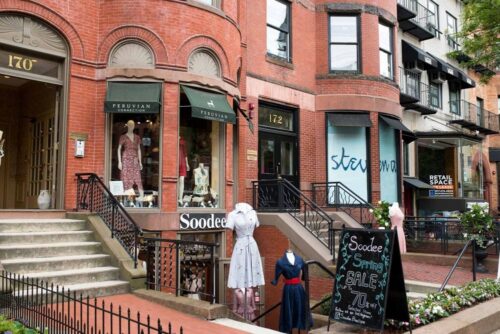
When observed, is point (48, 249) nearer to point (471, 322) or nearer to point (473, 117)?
point (471, 322)

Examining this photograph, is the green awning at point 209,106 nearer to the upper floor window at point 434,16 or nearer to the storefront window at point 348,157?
the storefront window at point 348,157

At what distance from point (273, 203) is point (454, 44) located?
672 inches

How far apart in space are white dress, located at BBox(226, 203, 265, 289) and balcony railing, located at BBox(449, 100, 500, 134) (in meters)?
17.4

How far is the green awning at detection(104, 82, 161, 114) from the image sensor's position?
33.4 feet

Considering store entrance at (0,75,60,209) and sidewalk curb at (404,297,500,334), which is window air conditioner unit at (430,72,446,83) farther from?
store entrance at (0,75,60,209)

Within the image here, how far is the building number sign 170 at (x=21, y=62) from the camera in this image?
9.62 metres

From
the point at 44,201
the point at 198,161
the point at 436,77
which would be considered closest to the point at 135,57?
the point at 198,161

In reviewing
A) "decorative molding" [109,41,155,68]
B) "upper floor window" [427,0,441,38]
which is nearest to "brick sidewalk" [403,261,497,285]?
"decorative molding" [109,41,155,68]

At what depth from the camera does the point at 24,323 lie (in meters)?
5.60

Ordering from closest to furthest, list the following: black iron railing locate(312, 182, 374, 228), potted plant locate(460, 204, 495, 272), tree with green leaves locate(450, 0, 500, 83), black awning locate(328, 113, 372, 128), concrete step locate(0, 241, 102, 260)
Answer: concrete step locate(0, 241, 102, 260)
potted plant locate(460, 204, 495, 272)
tree with green leaves locate(450, 0, 500, 83)
black iron railing locate(312, 182, 374, 228)
black awning locate(328, 113, 372, 128)

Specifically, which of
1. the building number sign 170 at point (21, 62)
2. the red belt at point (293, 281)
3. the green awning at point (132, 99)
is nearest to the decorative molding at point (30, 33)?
the building number sign 170 at point (21, 62)

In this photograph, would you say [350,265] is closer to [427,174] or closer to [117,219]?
[117,219]

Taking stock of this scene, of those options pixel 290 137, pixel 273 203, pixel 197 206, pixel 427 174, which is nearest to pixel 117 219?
pixel 197 206

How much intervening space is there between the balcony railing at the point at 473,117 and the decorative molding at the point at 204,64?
16.3 meters
